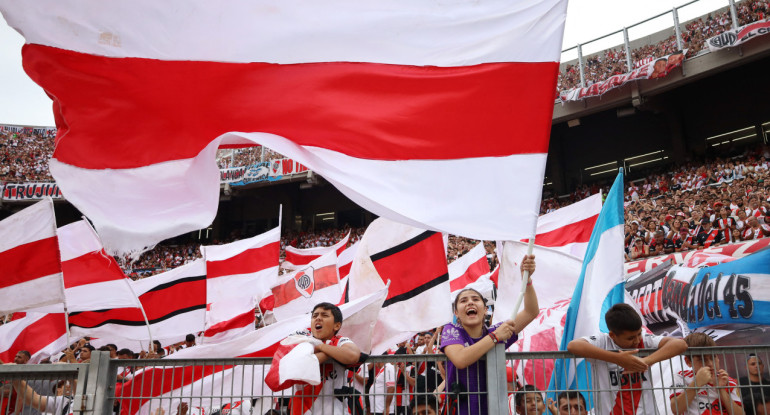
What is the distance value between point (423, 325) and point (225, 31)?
3.24 metres

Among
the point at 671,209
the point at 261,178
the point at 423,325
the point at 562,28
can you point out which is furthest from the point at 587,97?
the point at 562,28

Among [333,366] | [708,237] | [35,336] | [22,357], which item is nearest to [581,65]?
[708,237]

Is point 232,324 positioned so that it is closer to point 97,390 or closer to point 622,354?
point 97,390

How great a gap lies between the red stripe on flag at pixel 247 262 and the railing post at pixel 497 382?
5.74m

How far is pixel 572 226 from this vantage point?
25.1 feet

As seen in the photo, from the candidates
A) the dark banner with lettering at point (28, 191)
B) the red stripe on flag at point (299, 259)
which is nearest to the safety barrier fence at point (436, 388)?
the red stripe on flag at point (299, 259)

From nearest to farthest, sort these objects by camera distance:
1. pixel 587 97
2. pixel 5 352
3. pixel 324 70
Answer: pixel 324 70
pixel 5 352
pixel 587 97

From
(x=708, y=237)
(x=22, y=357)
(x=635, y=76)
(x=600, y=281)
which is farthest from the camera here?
(x=635, y=76)

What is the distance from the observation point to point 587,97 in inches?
821

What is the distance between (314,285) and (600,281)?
15.8ft

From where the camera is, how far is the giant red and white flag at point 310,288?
27.9 feet

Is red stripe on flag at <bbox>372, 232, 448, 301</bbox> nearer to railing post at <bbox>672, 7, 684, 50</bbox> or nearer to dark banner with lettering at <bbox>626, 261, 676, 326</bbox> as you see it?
dark banner with lettering at <bbox>626, 261, 676, 326</bbox>

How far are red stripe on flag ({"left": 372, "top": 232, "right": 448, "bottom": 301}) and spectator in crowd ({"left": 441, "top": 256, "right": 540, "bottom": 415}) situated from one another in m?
2.36

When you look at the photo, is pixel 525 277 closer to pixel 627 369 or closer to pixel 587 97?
pixel 627 369
